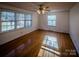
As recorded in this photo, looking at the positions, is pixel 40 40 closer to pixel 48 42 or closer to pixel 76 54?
pixel 48 42

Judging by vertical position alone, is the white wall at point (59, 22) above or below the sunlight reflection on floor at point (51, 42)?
above

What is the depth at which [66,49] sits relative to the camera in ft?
5.57

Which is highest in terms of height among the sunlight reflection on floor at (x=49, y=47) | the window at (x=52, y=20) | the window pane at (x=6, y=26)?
the window at (x=52, y=20)

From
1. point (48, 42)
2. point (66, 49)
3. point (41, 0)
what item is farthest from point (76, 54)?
point (41, 0)

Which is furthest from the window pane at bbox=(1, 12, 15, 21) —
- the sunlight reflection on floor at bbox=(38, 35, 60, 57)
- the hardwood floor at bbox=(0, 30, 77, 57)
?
the sunlight reflection on floor at bbox=(38, 35, 60, 57)

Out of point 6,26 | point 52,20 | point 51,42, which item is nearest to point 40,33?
point 51,42

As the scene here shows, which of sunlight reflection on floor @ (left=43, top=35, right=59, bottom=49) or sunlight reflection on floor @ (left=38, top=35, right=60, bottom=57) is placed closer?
sunlight reflection on floor @ (left=38, top=35, right=60, bottom=57)

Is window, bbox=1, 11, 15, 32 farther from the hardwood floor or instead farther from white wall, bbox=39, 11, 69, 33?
white wall, bbox=39, 11, 69, 33

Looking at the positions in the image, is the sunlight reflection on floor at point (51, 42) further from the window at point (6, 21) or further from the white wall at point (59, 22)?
the window at point (6, 21)

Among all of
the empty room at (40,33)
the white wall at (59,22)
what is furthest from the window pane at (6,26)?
the white wall at (59,22)

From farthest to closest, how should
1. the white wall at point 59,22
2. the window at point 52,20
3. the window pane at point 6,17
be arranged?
the white wall at point 59,22 < the window at point 52,20 < the window pane at point 6,17

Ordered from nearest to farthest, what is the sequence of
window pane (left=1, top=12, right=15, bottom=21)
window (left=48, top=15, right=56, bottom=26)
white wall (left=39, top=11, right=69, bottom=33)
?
window pane (left=1, top=12, right=15, bottom=21) → window (left=48, top=15, right=56, bottom=26) → white wall (left=39, top=11, right=69, bottom=33)

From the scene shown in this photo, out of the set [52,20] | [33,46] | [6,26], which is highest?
[52,20]

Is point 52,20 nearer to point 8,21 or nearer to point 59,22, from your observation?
point 59,22
